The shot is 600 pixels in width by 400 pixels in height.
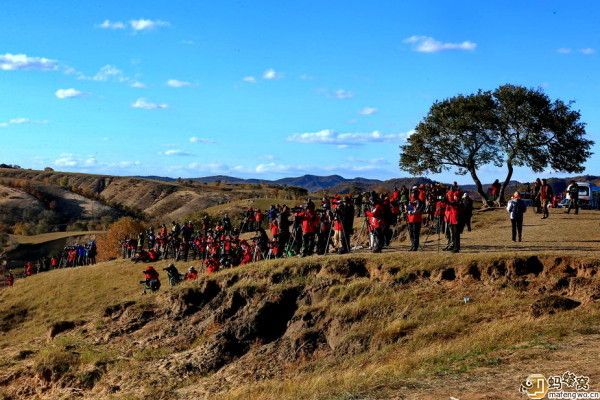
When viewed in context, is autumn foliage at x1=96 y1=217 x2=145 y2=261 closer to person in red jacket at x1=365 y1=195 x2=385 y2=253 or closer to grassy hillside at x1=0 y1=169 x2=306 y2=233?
grassy hillside at x1=0 y1=169 x2=306 y2=233

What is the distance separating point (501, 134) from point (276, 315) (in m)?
36.2

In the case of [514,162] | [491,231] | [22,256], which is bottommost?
[22,256]

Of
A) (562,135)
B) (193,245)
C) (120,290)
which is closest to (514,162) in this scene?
(562,135)

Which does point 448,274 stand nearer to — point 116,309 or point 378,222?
point 378,222

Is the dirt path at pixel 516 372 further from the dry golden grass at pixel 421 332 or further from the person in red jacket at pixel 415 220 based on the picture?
the person in red jacket at pixel 415 220

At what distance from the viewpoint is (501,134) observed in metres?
52.9

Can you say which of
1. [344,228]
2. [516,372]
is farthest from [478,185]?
[516,372]

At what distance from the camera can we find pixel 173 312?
84.4 ft

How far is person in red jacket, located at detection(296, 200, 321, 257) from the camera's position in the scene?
2688cm

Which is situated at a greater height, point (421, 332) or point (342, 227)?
point (342, 227)

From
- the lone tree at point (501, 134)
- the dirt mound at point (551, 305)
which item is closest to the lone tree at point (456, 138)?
the lone tree at point (501, 134)

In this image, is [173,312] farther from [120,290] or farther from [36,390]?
[120,290]

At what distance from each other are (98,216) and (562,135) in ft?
320

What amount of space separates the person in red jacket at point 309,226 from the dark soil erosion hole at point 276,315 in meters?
4.32
